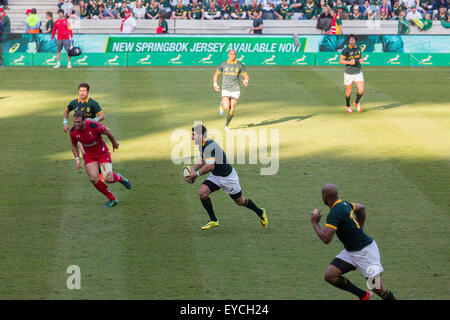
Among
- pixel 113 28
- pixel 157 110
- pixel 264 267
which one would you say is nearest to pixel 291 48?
pixel 113 28

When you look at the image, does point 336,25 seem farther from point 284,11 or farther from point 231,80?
point 231,80

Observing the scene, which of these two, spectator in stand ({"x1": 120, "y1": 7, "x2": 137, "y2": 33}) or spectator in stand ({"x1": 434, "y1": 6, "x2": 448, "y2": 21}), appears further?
spectator in stand ({"x1": 434, "y1": 6, "x2": 448, "y2": 21})

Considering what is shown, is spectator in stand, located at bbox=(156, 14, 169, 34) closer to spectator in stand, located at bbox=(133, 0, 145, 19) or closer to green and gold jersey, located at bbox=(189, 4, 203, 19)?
spectator in stand, located at bbox=(133, 0, 145, 19)

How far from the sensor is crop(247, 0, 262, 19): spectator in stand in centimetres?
4094

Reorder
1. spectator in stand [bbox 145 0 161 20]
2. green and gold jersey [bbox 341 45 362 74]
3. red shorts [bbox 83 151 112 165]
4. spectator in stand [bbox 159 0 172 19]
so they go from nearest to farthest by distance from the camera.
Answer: red shorts [bbox 83 151 112 165]
green and gold jersey [bbox 341 45 362 74]
spectator in stand [bbox 145 0 161 20]
spectator in stand [bbox 159 0 172 19]

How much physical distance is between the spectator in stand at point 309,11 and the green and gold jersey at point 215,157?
32.1 meters

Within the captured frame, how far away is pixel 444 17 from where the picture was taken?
4262 cm

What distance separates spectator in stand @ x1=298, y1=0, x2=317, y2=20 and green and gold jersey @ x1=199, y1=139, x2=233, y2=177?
32.1m

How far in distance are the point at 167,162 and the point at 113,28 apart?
25634mm

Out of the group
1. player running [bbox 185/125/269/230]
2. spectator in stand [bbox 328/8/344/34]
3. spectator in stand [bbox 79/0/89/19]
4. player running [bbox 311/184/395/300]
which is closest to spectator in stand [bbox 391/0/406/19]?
spectator in stand [bbox 328/8/344/34]

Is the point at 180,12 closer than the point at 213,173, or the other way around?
the point at 213,173

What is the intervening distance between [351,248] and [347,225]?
1.10 feet

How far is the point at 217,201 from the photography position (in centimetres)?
1455

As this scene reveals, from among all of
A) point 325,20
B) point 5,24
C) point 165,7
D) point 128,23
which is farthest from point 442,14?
point 5,24
